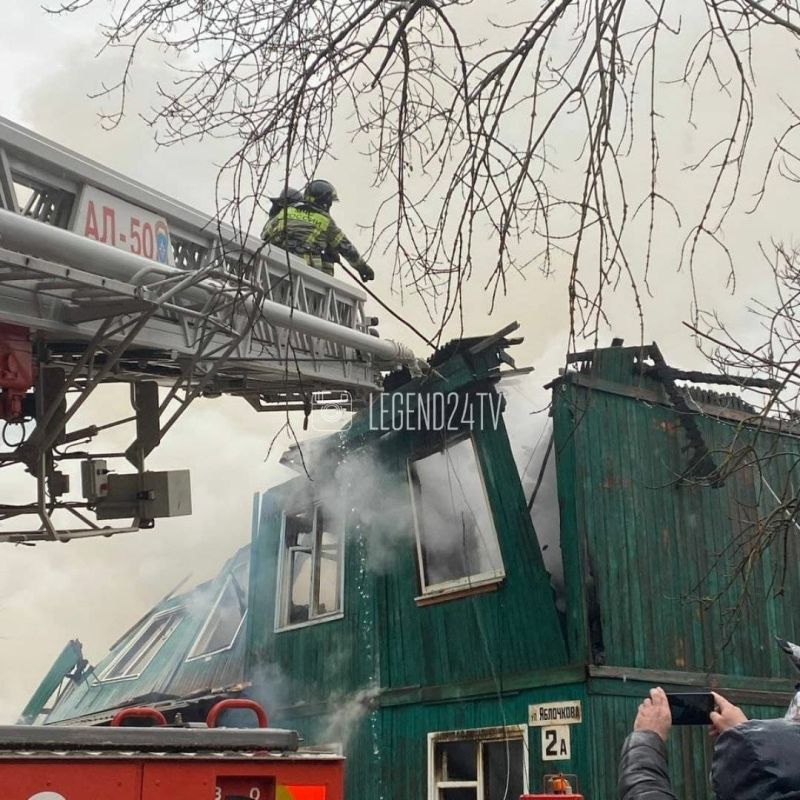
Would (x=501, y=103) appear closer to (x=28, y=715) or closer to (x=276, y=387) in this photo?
(x=276, y=387)

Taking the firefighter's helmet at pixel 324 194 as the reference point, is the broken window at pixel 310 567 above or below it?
below

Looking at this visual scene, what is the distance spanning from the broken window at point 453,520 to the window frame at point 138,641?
6899 millimetres

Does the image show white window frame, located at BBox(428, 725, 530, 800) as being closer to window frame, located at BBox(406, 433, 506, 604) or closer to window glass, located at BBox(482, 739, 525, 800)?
window glass, located at BBox(482, 739, 525, 800)

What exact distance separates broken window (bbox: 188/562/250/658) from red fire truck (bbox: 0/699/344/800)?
10.6 m

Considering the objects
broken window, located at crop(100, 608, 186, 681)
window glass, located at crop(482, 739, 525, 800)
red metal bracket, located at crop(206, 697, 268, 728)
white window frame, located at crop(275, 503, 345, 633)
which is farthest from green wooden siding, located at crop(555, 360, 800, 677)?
broken window, located at crop(100, 608, 186, 681)

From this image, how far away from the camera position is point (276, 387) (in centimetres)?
847

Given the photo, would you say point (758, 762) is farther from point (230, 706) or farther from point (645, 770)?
point (230, 706)

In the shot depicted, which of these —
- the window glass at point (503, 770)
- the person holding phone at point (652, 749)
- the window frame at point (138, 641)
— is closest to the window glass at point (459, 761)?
the window glass at point (503, 770)

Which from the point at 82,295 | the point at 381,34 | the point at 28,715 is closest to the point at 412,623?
the point at 82,295

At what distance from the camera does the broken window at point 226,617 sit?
14898mm

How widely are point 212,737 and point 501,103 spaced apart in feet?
8.13

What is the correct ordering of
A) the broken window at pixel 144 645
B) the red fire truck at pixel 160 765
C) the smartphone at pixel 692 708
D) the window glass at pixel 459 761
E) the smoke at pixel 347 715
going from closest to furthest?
the smartphone at pixel 692 708
the red fire truck at pixel 160 765
the window glass at pixel 459 761
the smoke at pixel 347 715
the broken window at pixel 144 645

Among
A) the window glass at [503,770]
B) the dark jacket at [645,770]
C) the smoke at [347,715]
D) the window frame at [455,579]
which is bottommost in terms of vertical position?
the window glass at [503,770]

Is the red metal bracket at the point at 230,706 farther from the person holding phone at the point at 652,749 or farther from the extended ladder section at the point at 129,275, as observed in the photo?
the person holding phone at the point at 652,749
